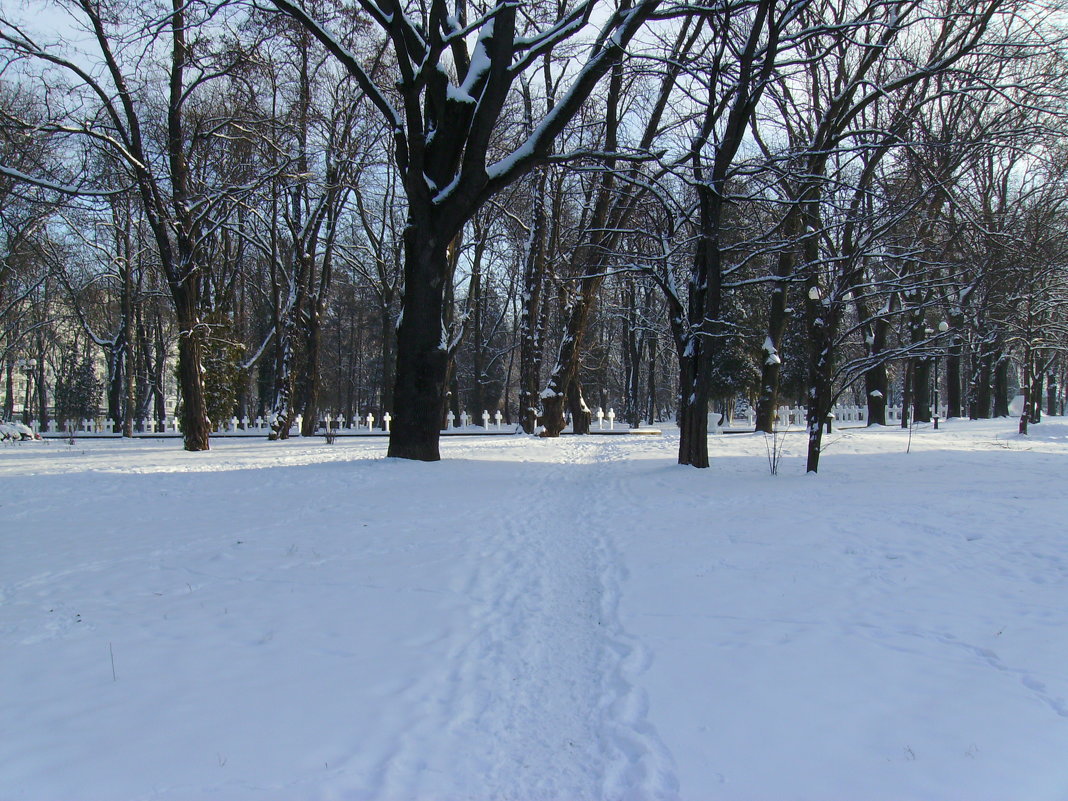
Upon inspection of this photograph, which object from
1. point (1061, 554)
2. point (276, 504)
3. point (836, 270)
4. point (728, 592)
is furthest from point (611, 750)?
point (836, 270)

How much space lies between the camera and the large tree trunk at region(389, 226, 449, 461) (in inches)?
448

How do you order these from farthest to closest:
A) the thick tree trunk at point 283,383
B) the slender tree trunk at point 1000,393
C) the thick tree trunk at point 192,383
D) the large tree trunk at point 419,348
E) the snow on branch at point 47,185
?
the slender tree trunk at point 1000,393 → the thick tree trunk at point 283,383 → the thick tree trunk at point 192,383 → the large tree trunk at point 419,348 → the snow on branch at point 47,185

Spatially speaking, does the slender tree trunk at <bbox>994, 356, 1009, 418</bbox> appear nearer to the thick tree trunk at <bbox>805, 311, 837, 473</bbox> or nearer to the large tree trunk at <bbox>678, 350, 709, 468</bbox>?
the thick tree trunk at <bbox>805, 311, 837, 473</bbox>

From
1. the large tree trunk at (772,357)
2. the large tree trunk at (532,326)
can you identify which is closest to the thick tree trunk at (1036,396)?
the large tree trunk at (772,357)

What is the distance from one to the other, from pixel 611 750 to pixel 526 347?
1987 cm

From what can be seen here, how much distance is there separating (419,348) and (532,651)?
26.6 feet

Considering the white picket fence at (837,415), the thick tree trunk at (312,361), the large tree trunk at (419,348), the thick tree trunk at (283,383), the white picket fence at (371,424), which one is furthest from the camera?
the white picket fence at (837,415)

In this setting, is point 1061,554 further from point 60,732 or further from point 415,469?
point 415,469

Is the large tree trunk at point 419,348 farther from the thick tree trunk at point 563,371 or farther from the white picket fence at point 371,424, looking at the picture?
the white picket fence at point 371,424

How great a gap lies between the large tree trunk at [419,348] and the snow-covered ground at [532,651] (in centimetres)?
359

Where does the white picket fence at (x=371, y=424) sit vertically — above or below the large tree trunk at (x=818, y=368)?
below

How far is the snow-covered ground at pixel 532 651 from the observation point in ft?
8.84

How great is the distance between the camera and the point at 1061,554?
18.1 ft

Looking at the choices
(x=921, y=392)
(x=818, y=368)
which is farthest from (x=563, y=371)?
(x=921, y=392)
